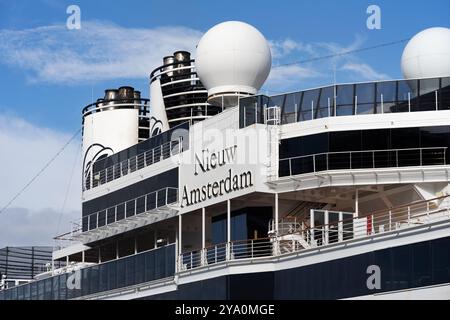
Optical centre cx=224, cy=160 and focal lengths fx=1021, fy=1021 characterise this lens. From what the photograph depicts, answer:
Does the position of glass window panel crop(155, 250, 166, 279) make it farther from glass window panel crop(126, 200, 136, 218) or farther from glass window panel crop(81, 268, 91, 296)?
glass window panel crop(81, 268, 91, 296)

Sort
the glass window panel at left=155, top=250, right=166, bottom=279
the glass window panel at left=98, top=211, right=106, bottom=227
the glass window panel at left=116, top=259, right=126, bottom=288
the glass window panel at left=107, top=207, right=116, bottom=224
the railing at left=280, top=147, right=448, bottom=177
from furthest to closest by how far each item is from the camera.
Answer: the glass window panel at left=98, top=211, right=106, bottom=227
the glass window panel at left=107, top=207, right=116, bottom=224
the glass window panel at left=116, top=259, right=126, bottom=288
the glass window panel at left=155, top=250, right=166, bottom=279
the railing at left=280, top=147, right=448, bottom=177

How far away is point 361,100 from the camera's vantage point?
40.2 meters

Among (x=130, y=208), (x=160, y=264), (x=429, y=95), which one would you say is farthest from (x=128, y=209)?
(x=429, y=95)

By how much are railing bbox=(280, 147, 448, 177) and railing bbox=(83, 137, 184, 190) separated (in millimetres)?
7987

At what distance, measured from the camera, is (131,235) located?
50812 mm

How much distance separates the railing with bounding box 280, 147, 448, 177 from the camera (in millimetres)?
38625

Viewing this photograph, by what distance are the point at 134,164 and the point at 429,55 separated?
50.7ft

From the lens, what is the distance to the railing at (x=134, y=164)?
46750 mm

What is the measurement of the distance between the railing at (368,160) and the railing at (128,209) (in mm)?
7651

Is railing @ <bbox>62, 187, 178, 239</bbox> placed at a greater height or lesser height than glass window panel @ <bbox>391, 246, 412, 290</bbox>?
greater

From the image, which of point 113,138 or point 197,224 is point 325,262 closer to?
point 197,224

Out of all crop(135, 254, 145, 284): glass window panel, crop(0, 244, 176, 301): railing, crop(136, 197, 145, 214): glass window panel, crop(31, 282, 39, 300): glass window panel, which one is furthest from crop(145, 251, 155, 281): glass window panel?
crop(31, 282, 39, 300): glass window panel

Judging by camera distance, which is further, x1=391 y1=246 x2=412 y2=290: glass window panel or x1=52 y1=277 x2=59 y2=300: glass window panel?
x1=52 y1=277 x2=59 y2=300: glass window panel

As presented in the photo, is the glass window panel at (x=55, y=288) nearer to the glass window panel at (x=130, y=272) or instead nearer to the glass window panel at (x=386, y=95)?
the glass window panel at (x=130, y=272)
